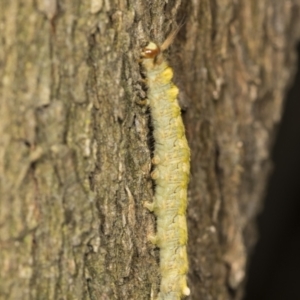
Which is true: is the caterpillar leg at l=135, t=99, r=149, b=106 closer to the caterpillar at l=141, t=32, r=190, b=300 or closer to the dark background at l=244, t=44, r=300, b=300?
the caterpillar at l=141, t=32, r=190, b=300

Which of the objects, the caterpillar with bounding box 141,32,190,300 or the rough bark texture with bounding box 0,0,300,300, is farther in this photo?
the caterpillar with bounding box 141,32,190,300

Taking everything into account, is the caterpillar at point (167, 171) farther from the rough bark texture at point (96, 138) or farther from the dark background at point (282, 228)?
the dark background at point (282, 228)

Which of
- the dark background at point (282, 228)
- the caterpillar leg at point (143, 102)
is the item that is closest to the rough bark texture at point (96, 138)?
the caterpillar leg at point (143, 102)

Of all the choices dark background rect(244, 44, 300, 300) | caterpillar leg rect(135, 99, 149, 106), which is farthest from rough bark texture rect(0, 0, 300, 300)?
dark background rect(244, 44, 300, 300)

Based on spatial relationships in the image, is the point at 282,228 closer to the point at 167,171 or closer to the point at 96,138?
the point at 167,171

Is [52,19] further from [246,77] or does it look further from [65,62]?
[246,77]

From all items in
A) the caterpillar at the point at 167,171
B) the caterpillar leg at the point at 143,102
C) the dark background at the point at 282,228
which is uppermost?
the caterpillar leg at the point at 143,102

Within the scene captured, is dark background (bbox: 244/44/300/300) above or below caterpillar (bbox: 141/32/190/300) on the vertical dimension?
below
